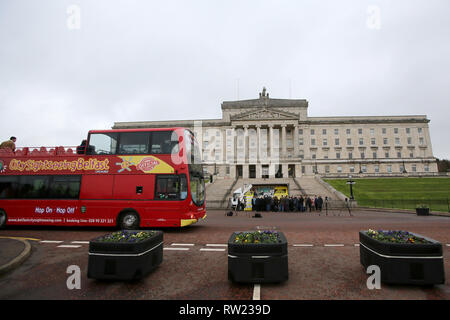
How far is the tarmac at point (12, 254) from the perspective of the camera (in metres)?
5.97

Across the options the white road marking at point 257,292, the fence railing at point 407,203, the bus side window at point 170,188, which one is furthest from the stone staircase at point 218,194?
the white road marking at point 257,292

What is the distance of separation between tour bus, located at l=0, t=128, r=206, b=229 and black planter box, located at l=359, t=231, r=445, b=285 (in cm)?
847

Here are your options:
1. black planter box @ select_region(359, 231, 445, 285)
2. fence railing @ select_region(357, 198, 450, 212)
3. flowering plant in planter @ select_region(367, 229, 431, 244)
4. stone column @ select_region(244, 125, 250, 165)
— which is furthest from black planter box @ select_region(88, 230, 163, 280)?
stone column @ select_region(244, 125, 250, 165)

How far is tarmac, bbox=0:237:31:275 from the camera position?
19.6 ft

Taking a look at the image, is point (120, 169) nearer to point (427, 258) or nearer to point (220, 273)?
point (220, 273)

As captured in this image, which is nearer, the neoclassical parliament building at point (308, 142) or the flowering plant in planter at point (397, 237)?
the flowering plant in planter at point (397, 237)

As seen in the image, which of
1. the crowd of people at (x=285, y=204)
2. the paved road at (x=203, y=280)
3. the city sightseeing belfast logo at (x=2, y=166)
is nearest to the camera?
the paved road at (x=203, y=280)

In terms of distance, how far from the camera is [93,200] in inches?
460

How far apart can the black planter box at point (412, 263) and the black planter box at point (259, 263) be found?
2143 mm

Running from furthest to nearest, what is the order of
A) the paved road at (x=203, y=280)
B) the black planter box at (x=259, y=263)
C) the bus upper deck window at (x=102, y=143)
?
1. the bus upper deck window at (x=102, y=143)
2. the black planter box at (x=259, y=263)
3. the paved road at (x=203, y=280)

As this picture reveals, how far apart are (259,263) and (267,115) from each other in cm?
6246

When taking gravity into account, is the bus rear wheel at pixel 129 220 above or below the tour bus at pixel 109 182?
below

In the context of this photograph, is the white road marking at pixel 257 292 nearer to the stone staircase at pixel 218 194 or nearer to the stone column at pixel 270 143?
the stone staircase at pixel 218 194
